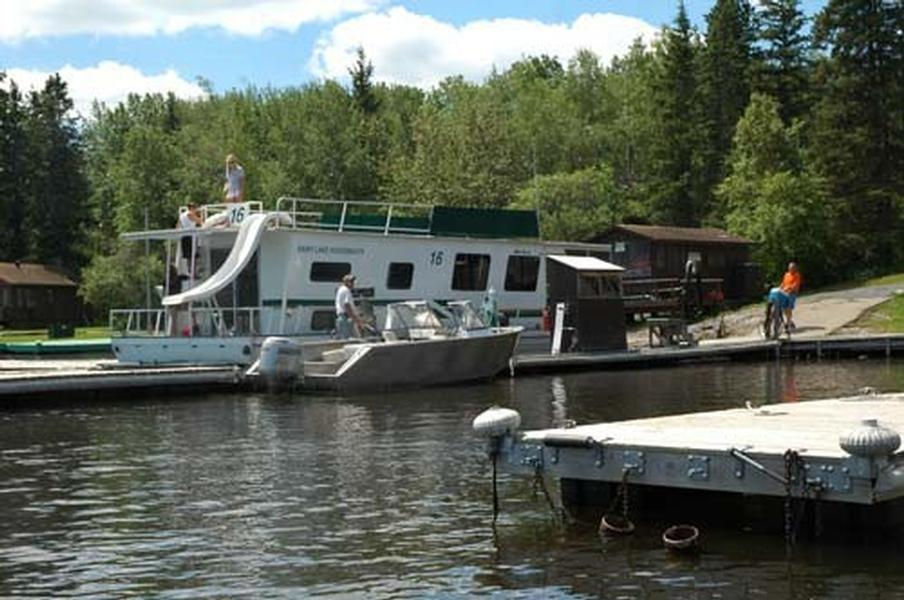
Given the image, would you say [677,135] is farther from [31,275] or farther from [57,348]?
[57,348]

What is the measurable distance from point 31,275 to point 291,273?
42.2 metres

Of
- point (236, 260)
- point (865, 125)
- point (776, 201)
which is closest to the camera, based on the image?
point (236, 260)

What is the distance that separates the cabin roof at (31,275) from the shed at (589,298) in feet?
133

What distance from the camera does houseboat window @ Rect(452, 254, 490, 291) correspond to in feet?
115

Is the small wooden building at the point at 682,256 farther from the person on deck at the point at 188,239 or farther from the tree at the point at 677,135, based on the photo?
the person on deck at the point at 188,239

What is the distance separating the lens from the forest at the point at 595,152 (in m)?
57.6

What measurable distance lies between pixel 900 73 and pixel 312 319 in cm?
3779

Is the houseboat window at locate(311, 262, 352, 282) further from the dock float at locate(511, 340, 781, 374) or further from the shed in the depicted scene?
the shed

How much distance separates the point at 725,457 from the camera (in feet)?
36.4

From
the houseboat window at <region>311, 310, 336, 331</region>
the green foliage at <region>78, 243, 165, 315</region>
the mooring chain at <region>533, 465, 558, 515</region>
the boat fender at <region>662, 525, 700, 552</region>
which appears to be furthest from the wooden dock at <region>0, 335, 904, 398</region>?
the green foliage at <region>78, 243, 165, 315</region>

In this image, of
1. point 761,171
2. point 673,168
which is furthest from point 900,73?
point 673,168

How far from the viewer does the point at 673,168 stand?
2682 inches

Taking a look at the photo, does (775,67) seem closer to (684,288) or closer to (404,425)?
(684,288)

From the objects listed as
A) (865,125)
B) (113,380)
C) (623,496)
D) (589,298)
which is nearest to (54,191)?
(865,125)
